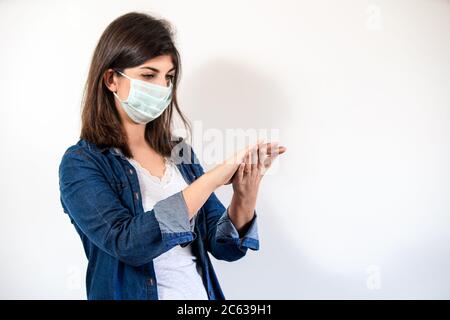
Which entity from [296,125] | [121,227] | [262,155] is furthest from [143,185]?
[296,125]

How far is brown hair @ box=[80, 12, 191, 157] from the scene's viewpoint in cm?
114

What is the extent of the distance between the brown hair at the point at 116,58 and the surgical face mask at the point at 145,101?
0.12ft

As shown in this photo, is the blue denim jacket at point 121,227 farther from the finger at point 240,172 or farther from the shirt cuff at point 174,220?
the finger at point 240,172

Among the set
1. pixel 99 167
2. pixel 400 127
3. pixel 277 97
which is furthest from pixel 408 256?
pixel 99 167

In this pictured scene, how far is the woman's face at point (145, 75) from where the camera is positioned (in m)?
1.15

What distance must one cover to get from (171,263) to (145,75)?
43 cm

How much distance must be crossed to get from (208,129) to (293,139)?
0.29m

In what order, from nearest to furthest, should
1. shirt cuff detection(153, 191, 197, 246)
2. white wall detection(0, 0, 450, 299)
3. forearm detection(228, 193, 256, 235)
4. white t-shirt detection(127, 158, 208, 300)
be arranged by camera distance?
shirt cuff detection(153, 191, 197, 246)
white t-shirt detection(127, 158, 208, 300)
forearm detection(228, 193, 256, 235)
white wall detection(0, 0, 450, 299)

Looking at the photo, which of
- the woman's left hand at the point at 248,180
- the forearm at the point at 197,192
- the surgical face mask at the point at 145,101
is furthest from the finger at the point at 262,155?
the surgical face mask at the point at 145,101

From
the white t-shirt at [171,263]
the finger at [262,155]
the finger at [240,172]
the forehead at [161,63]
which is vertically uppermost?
the forehead at [161,63]

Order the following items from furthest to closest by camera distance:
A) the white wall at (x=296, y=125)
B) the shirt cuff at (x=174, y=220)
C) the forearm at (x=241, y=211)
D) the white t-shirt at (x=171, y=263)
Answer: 1. the white wall at (x=296, y=125)
2. the forearm at (x=241, y=211)
3. the white t-shirt at (x=171, y=263)
4. the shirt cuff at (x=174, y=220)

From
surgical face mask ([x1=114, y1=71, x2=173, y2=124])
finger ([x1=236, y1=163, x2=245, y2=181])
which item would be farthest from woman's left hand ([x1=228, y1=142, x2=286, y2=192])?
surgical face mask ([x1=114, y1=71, x2=173, y2=124])

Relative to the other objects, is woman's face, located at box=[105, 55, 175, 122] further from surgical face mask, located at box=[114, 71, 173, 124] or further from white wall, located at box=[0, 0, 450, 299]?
white wall, located at box=[0, 0, 450, 299]

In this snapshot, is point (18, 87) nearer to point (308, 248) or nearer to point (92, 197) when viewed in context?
point (92, 197)
